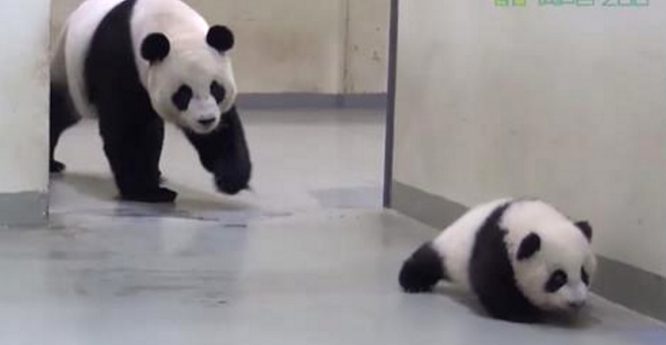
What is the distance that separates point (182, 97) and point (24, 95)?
53 centimetres

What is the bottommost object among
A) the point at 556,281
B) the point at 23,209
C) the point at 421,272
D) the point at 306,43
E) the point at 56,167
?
the point at 306,43

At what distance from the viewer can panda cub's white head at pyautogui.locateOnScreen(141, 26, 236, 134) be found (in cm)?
414

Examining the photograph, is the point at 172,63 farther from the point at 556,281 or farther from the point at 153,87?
the point at 556,281

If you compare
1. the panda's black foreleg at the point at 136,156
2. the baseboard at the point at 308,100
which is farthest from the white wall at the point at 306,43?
the panda's black foreleg at the point at 136,156

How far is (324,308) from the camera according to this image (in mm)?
2947

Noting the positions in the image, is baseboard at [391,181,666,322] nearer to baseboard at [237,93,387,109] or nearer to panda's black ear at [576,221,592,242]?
panda's black ear at [576,221,592,242]

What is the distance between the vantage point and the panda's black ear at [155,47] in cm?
410

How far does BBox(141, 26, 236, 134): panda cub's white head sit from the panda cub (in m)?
1.36

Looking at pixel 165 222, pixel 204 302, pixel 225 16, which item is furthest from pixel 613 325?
pixel 225 16

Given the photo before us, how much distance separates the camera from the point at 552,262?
2.76 meters

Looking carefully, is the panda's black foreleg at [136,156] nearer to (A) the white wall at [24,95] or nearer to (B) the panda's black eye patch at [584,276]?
(A) the white wall at [24,95]

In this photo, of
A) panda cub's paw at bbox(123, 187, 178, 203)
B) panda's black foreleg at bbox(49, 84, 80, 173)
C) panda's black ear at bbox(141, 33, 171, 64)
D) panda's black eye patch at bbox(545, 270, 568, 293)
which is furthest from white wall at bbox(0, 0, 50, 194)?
panda's black eye patch at bbox(545, 270, 568, 293)

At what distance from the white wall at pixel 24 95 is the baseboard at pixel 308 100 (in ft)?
14.7

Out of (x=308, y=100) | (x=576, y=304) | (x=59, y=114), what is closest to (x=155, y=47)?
(x=59, y=114)
